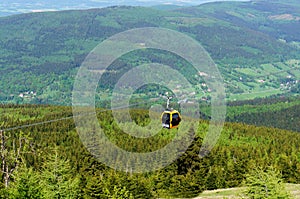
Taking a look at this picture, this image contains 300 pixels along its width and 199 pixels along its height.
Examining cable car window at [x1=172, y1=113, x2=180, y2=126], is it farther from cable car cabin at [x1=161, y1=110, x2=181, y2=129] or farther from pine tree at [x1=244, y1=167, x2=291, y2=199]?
pine tree at [x1=244, y1=167, x2=291, y2=199]

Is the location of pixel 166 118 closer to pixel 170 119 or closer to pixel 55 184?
pixel 170 119

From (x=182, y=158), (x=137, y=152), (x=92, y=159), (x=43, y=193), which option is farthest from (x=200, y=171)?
(x=43, y=193)

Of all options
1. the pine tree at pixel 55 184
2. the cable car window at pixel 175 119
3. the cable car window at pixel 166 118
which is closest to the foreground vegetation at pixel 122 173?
the pine tree at pixel 55 184

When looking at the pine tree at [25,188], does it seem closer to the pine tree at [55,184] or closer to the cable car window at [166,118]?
the pine tree at [55,184]

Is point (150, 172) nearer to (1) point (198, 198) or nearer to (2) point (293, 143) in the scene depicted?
(1) point (198, 198)

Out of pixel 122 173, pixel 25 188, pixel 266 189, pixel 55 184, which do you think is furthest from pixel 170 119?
pixel 122 173

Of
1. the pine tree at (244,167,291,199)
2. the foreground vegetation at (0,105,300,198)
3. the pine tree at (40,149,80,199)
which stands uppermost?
the pine tree at (244,167,291,199)

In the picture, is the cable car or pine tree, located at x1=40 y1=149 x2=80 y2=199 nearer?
the cable car

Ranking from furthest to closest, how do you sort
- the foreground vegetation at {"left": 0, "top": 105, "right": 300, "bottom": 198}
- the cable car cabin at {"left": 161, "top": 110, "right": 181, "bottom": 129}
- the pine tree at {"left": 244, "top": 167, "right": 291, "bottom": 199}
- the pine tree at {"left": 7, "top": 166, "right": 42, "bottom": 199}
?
the foreground vegetation at {"left": 0, "top": 105, "right": 300, "bottom": 198}
the pine tree at {"left": 244, "top": 167, "right": 291, "bottom": 199}
the pine tree at {"left": 7, "top": 166, "right": 42, "bottom": 199}
the cable car cabin at {"left": 161, "top": 110, "right": 181, "bottom": 129}

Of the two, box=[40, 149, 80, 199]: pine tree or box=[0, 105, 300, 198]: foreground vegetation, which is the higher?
box=[40, 149, 80, 199]: pine tree

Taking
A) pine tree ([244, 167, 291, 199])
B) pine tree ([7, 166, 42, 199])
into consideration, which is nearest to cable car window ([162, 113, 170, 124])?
pine tree ([244, 167, 291, 199])
